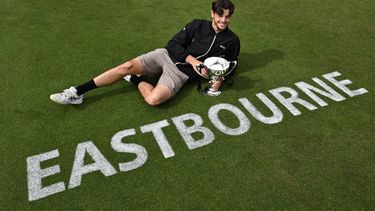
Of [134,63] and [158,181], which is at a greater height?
[134,63]

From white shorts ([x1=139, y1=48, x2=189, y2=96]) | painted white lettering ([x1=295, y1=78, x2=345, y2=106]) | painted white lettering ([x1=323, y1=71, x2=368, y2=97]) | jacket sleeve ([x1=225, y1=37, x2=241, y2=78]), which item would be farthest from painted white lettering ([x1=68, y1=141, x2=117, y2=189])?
painted white lettering ([x1=323, y1=71, x2=368, y2=97])

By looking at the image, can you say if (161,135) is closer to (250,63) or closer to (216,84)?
(216,84)

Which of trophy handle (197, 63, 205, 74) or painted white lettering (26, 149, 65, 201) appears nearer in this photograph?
painted white lettering (26, 149, 65, 201)

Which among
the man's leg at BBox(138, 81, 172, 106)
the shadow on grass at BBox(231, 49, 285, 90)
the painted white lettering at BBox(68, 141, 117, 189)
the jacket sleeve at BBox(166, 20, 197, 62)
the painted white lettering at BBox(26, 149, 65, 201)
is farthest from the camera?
the shadow on grass at BBox(231, 49, 285, 90)

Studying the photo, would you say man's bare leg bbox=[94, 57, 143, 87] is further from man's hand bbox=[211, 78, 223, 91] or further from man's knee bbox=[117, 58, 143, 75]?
man's hand bbox=[211, 78, 223, 91]

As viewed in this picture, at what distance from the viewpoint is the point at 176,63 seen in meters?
4.46

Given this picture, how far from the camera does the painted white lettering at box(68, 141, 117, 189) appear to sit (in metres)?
3.36

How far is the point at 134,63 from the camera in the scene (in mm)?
4355

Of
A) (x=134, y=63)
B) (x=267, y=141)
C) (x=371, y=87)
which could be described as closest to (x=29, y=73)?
(x=134, y=63)

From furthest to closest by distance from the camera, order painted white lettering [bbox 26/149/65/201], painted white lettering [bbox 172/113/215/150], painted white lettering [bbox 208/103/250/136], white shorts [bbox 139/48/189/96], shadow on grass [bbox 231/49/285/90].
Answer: shadow on grass [bbox 231/49/285/90] → white shorts [bbox 139/48/189/96] → painted white lettering [bbox 208/103/250/136] → painted white lettering [bbox 172/113/215/150] → painted white lettering [bbox 26/149/65/201]

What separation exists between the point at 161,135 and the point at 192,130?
350mm

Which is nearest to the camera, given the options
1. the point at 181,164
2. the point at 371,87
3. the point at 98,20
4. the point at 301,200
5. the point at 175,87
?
the point at 301,200

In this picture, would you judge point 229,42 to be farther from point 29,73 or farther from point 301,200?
point 29,73

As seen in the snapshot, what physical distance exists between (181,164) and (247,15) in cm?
375
